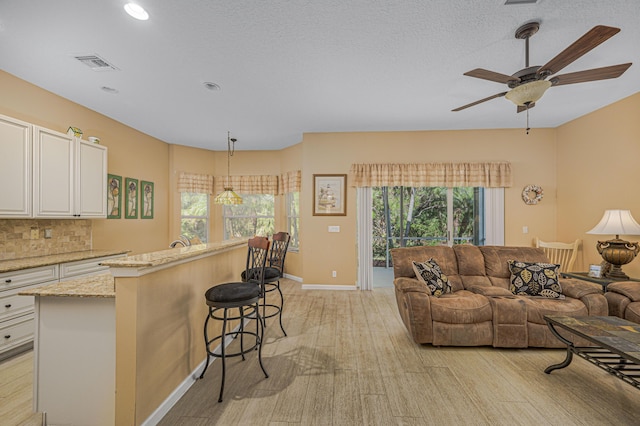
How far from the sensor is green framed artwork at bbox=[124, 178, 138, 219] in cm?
448

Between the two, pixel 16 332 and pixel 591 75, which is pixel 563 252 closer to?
pixel 591 75

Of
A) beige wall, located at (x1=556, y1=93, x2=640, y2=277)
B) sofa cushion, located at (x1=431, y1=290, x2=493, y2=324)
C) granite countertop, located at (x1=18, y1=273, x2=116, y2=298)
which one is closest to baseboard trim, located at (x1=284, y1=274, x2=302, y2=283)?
sofa cushion, located at (x1=431, y1=290, x2=493, y2=324)

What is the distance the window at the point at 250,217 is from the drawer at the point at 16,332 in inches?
148

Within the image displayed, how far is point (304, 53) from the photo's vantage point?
2523mm

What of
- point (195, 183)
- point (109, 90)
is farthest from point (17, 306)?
point (195, 183)

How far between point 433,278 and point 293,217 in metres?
3.56

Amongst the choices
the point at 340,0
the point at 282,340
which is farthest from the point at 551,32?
the point at 282,340

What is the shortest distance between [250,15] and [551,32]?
2523 millimetres

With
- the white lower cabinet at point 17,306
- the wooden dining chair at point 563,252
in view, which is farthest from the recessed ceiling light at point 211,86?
the wooden dining chair at point 563,252

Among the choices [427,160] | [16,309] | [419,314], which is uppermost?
[427,160]

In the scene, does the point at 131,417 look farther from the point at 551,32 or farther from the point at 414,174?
the point at 414,174

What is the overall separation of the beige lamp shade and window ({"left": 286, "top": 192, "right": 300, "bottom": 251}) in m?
4.74

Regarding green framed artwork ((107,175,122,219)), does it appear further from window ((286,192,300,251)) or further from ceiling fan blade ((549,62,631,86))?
ceiling fan blade ((549,62,631,86))

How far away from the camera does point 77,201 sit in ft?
10.8
